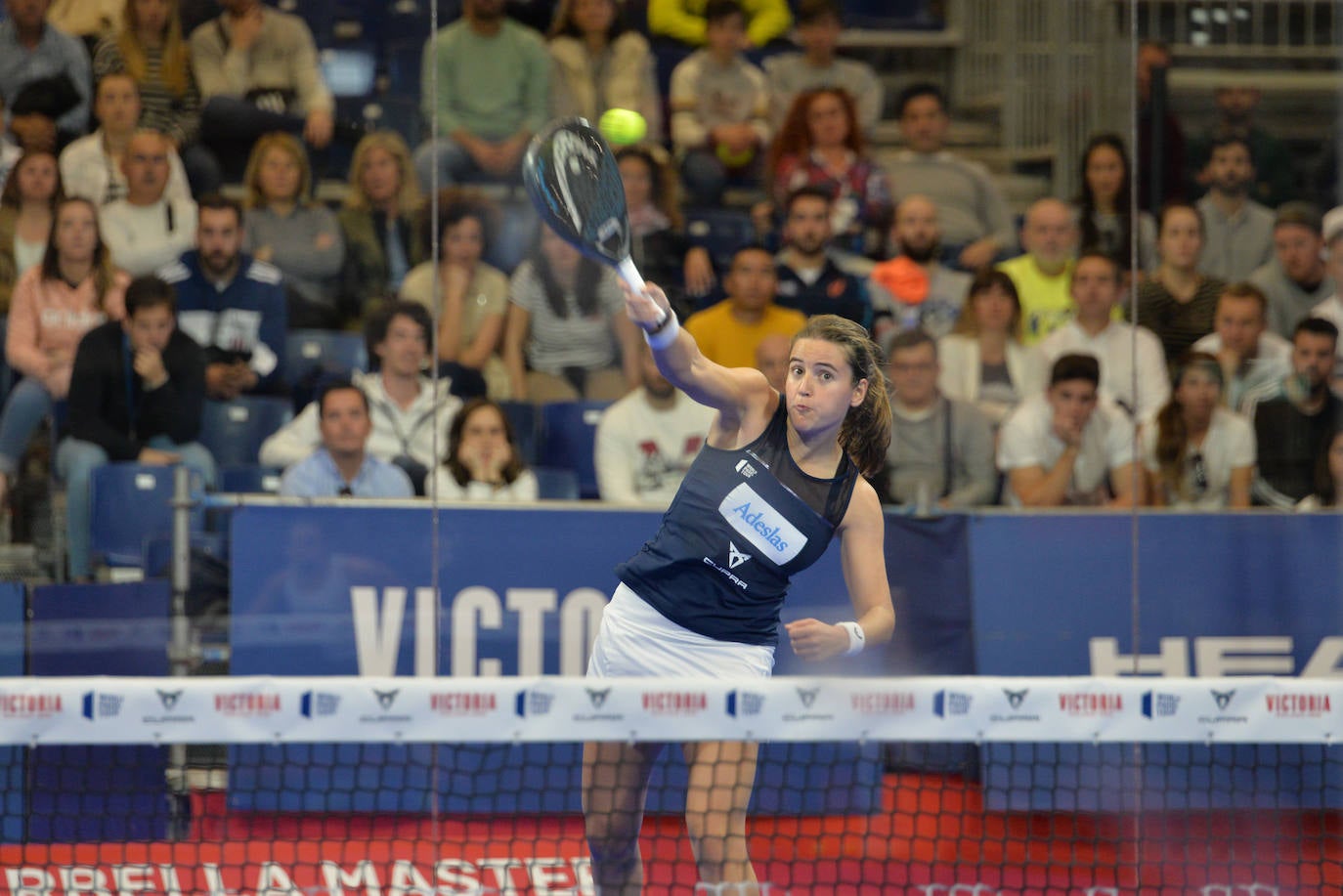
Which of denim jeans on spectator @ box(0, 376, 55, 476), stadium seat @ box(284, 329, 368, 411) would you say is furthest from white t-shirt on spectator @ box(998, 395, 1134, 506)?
denim jeans on spectator @ box(0, 376, 55, 476)

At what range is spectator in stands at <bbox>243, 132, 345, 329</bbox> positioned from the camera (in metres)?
6.33

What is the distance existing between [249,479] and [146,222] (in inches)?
47.3

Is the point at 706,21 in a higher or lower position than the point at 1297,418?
higher

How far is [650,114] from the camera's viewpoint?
24.4 feet

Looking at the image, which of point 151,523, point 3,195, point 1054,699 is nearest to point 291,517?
point 151,523

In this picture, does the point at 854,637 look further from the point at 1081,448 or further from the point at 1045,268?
the point at 1045,268

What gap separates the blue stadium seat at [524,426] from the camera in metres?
6.20

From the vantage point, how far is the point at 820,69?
798 cm

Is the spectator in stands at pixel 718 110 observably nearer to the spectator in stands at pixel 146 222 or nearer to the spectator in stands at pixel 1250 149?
the spectator in stands at pixel 1250 149

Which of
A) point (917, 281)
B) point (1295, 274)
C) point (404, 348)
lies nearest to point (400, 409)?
point (404, 348)

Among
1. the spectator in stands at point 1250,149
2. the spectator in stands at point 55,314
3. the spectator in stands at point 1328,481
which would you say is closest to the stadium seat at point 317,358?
the spectator in stands at point 55,314

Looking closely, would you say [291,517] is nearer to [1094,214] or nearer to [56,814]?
[56,814]

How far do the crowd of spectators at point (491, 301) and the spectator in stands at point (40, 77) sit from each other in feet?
0.04

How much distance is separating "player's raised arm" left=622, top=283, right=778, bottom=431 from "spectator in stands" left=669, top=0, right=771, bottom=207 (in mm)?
3303
